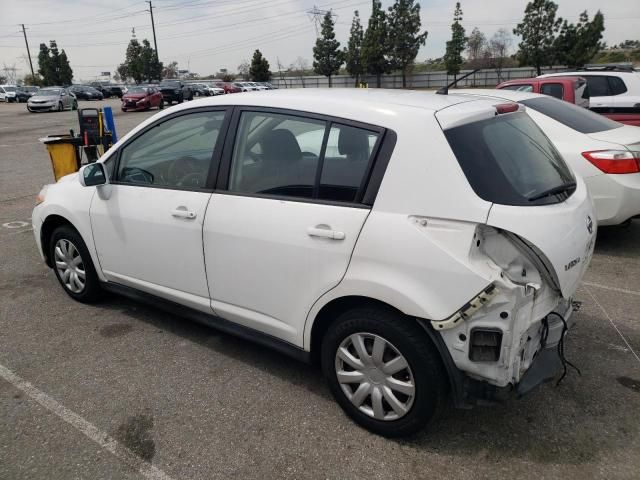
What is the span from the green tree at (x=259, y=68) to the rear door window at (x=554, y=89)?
67.8m

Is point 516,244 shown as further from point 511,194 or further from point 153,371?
point 153,371

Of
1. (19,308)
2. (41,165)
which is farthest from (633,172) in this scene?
(41,165)

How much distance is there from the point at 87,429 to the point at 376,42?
209ft

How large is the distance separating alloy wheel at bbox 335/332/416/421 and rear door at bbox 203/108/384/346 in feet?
1.01

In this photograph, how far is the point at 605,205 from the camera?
16.4ft

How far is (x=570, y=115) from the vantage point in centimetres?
552

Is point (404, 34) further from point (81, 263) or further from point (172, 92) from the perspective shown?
point (81, 263)

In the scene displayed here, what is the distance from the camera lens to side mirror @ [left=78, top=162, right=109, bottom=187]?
349cm

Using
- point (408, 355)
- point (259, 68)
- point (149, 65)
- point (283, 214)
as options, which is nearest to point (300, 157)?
point (283, 214)

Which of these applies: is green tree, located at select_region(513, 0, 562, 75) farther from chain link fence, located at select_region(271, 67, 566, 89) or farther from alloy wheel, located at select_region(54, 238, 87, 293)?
alloy wheel, located at select_region(54, 238, 87, 293)

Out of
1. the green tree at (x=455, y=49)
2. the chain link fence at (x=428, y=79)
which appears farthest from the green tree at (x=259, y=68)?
the green tree at (x=455, y=49)

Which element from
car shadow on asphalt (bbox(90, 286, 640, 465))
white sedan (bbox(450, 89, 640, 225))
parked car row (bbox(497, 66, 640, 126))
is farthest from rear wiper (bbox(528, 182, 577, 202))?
parked car row (bbox(497, 66, 640, 126))

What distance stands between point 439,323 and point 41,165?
11.8 metres

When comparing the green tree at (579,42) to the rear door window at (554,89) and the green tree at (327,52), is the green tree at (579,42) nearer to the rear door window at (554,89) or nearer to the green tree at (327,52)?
the green tree at (327,52)
